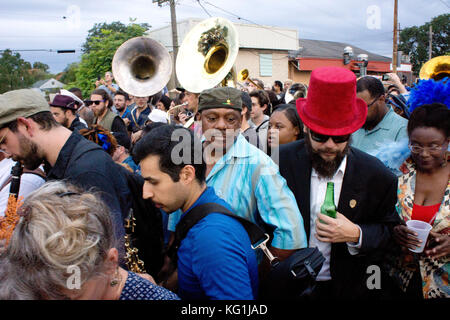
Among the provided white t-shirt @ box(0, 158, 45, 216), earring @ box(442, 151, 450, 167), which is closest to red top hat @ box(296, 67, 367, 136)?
earring @ box(442, 151, 450, 167)

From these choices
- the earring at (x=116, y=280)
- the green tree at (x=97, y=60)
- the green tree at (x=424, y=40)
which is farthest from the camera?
the green tree at (x=424, y=40)

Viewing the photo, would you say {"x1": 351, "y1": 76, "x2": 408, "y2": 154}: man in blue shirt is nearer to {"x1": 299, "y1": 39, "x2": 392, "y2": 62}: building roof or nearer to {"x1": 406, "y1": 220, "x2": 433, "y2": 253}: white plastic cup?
{"x1": 406, "y1": 220, "x2": 433, "y2": 253}: white plastic cup

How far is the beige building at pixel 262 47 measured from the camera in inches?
1057

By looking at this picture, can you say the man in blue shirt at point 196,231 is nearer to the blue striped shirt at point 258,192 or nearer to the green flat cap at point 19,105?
the blue striped shirt at point 258,192

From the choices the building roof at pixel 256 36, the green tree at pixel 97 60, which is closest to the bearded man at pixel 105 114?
the green tree at pixel 97 60

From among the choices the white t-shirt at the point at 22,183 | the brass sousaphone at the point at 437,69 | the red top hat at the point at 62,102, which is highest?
the brass sousaphone at the point at 437,69

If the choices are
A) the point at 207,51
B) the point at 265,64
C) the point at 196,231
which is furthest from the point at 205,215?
the point at 265,64

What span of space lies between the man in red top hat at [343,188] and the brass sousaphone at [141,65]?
5383mm

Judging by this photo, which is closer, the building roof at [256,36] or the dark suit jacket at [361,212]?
the dark suit jacket at [361,212]

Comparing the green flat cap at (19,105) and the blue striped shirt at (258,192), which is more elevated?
the green flat cap at (19,105)

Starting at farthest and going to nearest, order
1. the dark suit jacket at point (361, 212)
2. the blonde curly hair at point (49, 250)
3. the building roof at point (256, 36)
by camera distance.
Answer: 1. the building roof at point (256, 36)
2. the dark suit jacket at point (361, 212)
3. the blonde curly hair at point (49, 250)

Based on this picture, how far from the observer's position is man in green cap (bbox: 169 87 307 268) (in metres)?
2.12

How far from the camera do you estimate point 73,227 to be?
1219 millimetres

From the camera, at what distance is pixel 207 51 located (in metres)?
5.62
